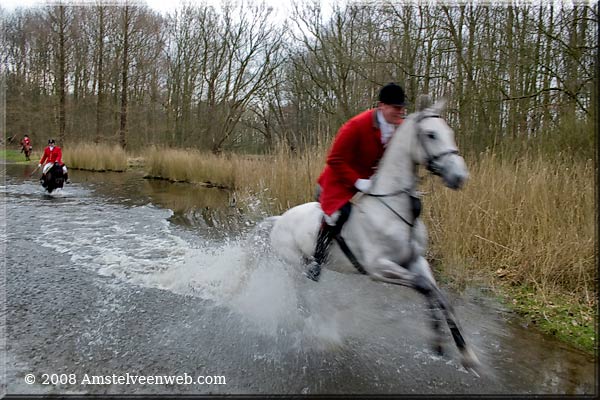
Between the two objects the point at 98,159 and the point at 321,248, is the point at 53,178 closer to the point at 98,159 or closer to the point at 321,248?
the point at 98,159

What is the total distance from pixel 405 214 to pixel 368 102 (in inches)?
489

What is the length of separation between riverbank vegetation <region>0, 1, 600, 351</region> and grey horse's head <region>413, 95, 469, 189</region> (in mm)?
2159

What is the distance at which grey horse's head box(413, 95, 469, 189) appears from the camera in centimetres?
277

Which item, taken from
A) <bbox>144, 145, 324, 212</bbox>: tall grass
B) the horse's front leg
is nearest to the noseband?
the horse's front leg

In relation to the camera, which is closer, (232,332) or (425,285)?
(425,285)

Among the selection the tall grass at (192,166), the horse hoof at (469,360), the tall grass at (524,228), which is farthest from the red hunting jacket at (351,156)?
the tall grass at (192,166)

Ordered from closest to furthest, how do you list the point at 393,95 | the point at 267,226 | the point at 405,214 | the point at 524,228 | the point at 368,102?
the point at 405,214, the point at 393,95, the point at 267,226, the point at 524,228, the point at 368,102

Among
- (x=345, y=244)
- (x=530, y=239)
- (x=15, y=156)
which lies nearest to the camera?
(x=345, y=244)

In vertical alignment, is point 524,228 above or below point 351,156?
below

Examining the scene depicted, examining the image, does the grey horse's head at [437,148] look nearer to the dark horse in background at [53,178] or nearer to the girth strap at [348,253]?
the girth strap at [348,253]

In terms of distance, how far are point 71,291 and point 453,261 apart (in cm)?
521

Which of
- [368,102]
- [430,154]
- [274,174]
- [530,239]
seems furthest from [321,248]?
[368,102]

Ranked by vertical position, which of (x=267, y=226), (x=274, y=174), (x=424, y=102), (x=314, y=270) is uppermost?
(x=424, y=102)

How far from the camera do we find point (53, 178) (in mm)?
13078
